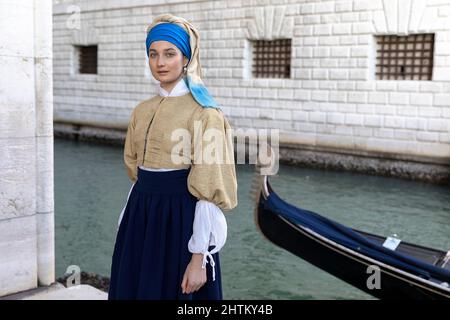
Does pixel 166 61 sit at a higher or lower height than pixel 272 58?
lower

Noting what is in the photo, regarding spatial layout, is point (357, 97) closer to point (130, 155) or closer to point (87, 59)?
point (87, 59)

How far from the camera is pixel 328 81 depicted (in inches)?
389

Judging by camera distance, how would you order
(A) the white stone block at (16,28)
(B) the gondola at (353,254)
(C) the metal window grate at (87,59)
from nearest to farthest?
(A) the white stone block at (16,28) → (B) the gondola at (353,254) → (C) the metal window grate at (87,59)

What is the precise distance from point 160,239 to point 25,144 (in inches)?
47.2

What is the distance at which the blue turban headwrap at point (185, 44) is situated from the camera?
1.64 meters

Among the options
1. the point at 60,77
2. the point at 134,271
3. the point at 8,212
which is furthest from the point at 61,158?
the point at 134,271

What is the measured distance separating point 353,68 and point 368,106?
684 mm

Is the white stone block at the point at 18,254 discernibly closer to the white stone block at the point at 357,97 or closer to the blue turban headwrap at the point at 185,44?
the blue turban headwrap at the point at 185,44

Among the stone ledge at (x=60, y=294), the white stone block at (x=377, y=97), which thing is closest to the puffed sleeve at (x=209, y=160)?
the stone ledge at (x=60, y=294)

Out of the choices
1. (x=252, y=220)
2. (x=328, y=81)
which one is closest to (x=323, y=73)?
(x=328, y=81)

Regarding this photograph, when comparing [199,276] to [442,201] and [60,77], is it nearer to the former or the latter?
[442,201]

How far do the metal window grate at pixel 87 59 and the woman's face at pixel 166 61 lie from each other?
13.1 meters
